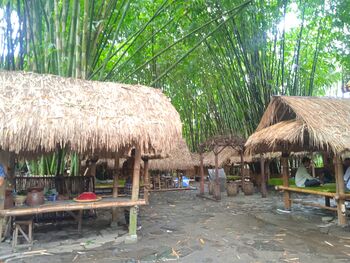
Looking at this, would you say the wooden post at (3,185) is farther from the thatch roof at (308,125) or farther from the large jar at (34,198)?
the thatch roof at (308,125)

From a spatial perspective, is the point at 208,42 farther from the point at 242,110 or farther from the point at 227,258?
the point at 227,258

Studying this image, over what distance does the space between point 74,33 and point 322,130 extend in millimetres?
4887

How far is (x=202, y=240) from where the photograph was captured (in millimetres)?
4973

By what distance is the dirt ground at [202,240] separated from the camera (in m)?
4.10

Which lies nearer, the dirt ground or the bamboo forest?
the dirt ground

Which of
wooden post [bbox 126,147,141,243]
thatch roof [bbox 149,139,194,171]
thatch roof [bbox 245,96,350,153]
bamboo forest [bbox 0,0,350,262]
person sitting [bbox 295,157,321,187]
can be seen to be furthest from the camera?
thatch roof [bbox 149,139,194,171]

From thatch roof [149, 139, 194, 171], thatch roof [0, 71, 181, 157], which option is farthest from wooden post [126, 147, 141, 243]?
thatch roof [149, 139, 194, 171]

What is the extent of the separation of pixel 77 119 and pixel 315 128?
13.3ft

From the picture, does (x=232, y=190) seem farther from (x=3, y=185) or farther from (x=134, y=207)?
(x=3, y=185)

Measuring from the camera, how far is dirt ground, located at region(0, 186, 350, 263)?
410 centimetres

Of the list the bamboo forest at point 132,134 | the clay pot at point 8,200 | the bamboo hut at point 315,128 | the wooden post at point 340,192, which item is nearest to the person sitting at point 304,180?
the bamboo forest at point 132,134

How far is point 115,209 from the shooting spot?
589 centimetres

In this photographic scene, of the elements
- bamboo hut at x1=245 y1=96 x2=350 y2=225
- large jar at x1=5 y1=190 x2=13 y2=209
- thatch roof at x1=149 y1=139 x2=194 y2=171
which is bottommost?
large jar at x1=5 y1=190 x2=13 y2=209

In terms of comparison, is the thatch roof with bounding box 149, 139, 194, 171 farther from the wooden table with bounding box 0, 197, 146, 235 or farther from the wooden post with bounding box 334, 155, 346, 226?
the wooden table with bounding box 0, 197, 146, 235
